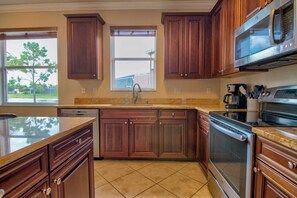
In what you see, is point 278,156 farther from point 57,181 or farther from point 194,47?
point 194,47

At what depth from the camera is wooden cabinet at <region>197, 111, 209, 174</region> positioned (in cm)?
236

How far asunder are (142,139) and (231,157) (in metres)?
1.60

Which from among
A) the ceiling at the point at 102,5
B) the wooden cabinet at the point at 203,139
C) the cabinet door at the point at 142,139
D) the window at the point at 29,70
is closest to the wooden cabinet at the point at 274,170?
the wooden cabinet at the point at 203,139

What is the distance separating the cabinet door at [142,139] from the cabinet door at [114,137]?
0.10 meters

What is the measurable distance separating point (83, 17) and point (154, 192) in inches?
A: 115

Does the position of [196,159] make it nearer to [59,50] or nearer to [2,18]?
[59,50]

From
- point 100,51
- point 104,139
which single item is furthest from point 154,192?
point 100,51

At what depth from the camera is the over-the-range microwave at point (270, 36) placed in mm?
1211

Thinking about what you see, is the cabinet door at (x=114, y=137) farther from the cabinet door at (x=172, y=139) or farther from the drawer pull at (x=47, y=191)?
the drawer pull at (x=47, y=191)

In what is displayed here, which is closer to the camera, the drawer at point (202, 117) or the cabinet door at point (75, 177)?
the cabinet door at point (75, 177)

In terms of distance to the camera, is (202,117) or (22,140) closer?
(22,140)

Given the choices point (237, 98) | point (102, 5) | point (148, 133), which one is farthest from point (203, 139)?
point (102, 5)

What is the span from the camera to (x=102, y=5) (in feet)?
11.2

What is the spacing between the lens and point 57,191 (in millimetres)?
1008
